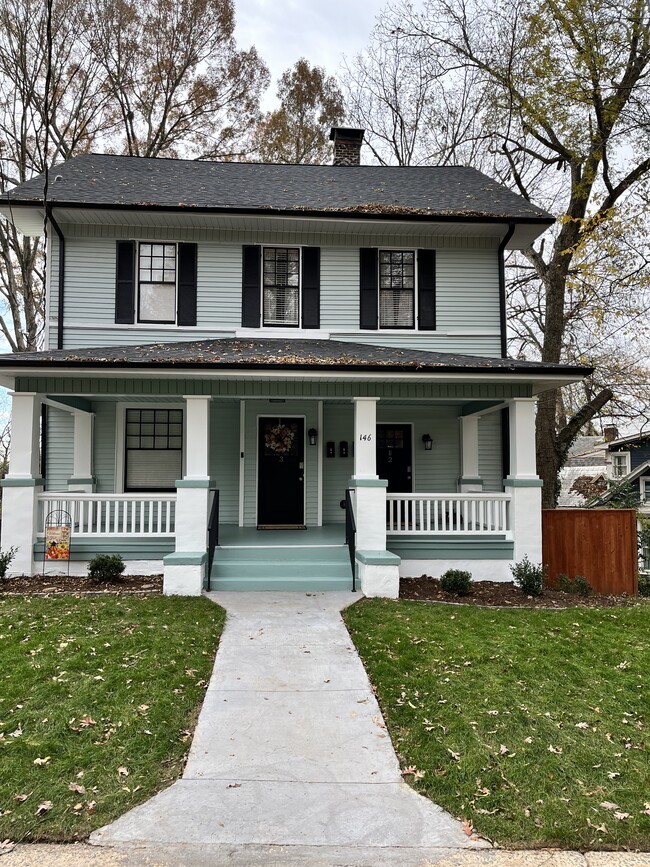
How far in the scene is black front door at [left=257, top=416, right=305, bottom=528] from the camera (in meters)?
11.6

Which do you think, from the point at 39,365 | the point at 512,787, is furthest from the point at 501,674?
the point at 39,365

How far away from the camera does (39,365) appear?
8422 mm

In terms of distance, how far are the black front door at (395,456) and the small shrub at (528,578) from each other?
334cm

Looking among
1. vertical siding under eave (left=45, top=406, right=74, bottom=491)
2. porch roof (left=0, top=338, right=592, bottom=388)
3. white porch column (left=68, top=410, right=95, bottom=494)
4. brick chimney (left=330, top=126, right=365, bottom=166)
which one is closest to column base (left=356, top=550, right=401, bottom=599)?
porch roof (left=0, top=338, right=592, bottom=388)

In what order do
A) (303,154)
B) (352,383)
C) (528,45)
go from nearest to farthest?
(352,383), (528,45), (303,154)

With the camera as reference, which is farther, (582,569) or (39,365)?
(582,569)

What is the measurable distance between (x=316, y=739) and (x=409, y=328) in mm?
8469

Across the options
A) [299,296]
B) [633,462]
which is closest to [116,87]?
[299,296]

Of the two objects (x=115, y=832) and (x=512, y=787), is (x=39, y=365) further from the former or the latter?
(x=512, y=787)

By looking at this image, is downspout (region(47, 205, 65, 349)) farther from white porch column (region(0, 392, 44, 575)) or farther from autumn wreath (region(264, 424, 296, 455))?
autumn wreath (region(264, 424, 296, 455))

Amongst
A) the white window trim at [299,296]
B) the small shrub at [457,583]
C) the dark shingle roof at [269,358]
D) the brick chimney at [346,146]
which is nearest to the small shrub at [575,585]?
the small shrub at [457,583]

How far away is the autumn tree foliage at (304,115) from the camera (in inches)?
875

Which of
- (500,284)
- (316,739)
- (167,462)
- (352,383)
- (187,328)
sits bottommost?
(316,739)

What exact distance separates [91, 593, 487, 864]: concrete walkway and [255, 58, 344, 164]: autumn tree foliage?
20.8 metres
